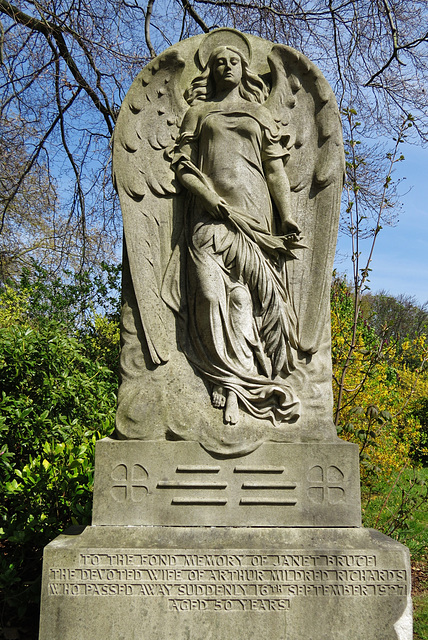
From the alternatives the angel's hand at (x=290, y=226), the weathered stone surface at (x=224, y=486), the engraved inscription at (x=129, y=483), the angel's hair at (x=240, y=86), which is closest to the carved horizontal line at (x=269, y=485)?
the weathered stone surface at (x=224, y=486)

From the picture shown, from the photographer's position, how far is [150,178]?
361cm

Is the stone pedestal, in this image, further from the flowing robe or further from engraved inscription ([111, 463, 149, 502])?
the flowing robe

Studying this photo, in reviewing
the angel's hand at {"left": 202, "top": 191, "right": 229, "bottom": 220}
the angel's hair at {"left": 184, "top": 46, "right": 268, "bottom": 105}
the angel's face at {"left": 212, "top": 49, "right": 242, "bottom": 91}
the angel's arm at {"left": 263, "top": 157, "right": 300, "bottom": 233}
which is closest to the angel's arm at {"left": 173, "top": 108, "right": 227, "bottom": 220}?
the angel's hand at {"left": 202, "top": 191, "right": 229, "bottom": 220}

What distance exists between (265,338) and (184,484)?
0.98 metres

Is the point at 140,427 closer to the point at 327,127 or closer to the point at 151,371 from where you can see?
the point at 151,371

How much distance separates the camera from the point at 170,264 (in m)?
3.54

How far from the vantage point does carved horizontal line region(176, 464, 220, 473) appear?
3.13 meters

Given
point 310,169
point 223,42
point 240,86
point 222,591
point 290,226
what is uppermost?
point 223,42

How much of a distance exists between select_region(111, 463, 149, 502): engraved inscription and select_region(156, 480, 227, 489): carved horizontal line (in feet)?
0.32

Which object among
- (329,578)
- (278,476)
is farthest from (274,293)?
(329,578)

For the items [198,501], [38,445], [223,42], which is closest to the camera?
[198,501]

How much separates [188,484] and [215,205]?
165cm

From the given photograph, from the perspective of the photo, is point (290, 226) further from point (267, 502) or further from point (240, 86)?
point (267, 502)

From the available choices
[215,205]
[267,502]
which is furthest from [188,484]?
[215,205]
